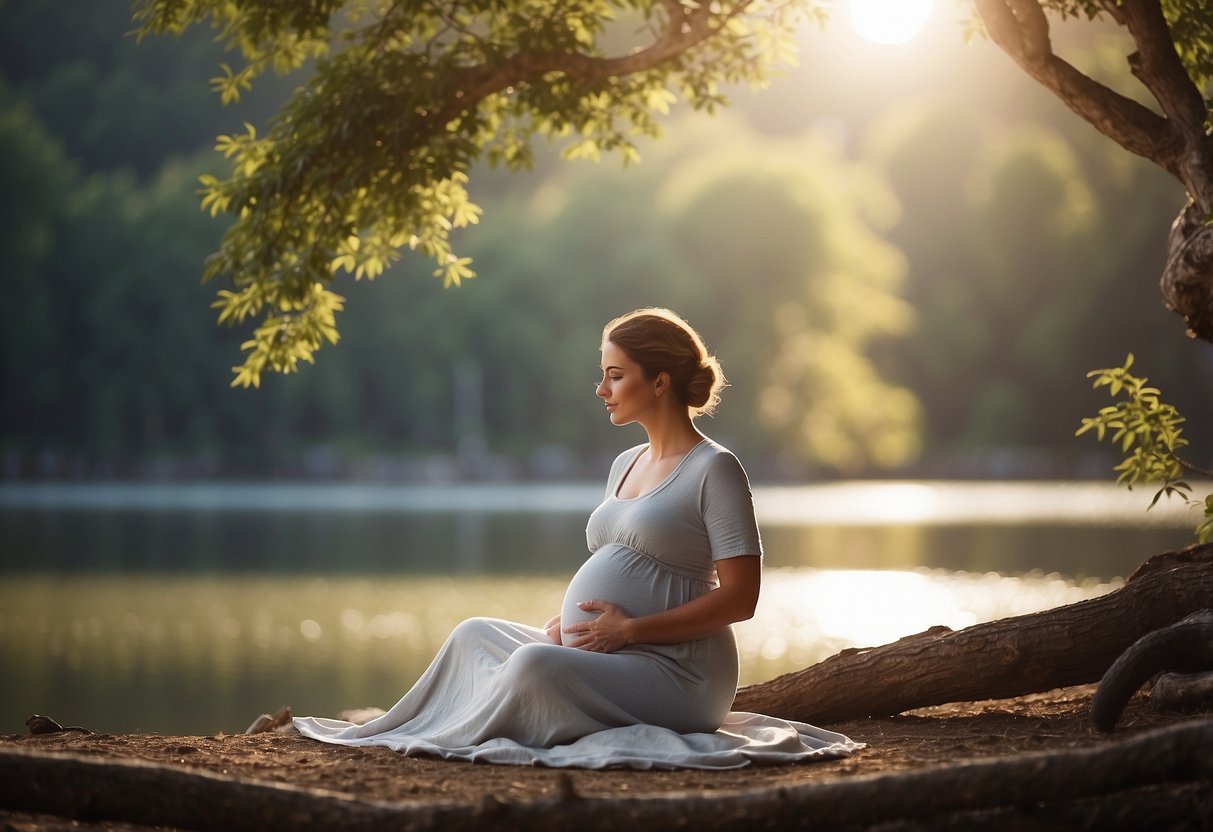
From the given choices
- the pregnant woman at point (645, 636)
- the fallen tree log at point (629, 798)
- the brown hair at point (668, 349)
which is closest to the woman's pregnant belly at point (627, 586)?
the pregnant woman at point (645, 636)

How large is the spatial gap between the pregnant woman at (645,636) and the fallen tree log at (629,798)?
1.06 m

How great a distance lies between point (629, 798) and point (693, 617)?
4.12 ft

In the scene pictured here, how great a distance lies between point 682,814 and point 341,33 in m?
5.91

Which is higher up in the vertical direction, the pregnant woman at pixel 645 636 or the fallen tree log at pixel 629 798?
the pregnant woman at pixel 645 636

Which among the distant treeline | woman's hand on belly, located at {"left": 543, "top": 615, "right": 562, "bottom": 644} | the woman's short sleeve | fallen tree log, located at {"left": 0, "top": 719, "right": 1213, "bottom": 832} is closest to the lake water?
woman's hand on belly, located at {"left": 543, "top": 615, "right": 562, "bottom": 644}

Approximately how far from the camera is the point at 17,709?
1351cm

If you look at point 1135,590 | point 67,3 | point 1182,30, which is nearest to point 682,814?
point 1135,590

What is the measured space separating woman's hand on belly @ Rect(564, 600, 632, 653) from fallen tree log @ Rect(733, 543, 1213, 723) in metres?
1.96

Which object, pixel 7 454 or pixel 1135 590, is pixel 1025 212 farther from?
pixel 1135 590

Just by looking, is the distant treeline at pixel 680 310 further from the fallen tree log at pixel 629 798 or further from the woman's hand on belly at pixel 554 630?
the fallen tree log at pixel 629 798

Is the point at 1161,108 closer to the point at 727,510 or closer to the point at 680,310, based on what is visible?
the point at 727,510

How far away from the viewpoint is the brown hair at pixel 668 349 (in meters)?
5.25

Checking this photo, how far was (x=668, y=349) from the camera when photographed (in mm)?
5258

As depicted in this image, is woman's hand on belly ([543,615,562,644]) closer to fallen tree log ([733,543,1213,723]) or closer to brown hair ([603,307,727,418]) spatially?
brown hair ([603,307,727,418])
